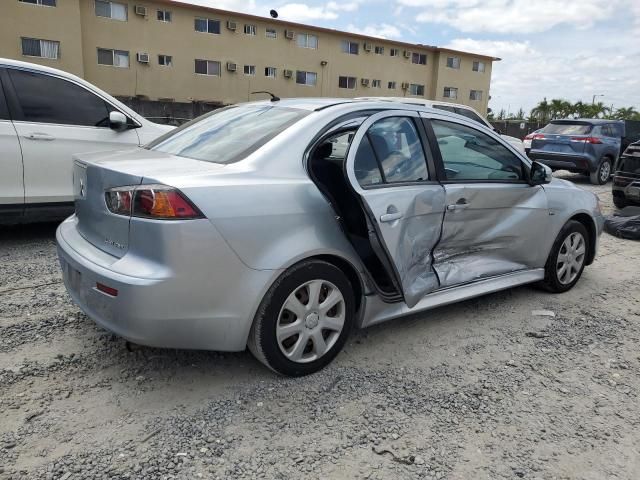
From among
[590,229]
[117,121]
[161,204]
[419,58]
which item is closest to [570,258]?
[590,229]

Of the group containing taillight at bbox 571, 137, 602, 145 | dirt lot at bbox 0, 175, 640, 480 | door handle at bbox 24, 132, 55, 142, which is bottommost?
dirt lot at bbox 0, 175, 640, 480

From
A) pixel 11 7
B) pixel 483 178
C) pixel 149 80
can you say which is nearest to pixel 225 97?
pixel 149 80

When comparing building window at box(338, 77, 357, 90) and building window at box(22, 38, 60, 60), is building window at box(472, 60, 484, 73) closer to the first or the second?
building window at box(338, 77, 357, 90)

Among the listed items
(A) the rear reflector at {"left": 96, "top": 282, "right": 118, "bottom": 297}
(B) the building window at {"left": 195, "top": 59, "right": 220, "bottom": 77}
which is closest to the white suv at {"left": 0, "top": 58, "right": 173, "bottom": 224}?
(A) the rear reflector at {"left": 96, "top": 282, "right": 118, "bottom": 297}

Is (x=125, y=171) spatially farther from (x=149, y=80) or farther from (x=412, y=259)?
(x=149, y=80)

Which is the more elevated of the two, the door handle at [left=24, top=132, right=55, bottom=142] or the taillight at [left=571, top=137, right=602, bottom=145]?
the taillight at [left=571, top=137, right=602, bottom=145]

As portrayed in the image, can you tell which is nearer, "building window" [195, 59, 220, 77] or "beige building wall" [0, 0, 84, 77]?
"beige building wall" [0, 0, 84, 77]

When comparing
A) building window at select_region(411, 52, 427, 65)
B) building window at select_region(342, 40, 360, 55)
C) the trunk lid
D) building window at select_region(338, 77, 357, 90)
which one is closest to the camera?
the trunk lid

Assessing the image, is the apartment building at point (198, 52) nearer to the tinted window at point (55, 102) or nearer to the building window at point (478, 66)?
the building window at point (478, 66)

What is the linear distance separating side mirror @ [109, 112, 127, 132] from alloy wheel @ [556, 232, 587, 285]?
14.4ft

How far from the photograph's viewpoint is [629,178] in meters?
8.55

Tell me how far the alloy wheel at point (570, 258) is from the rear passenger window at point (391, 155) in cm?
185

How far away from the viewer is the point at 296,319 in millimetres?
2863

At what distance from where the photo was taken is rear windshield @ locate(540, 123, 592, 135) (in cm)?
1281
